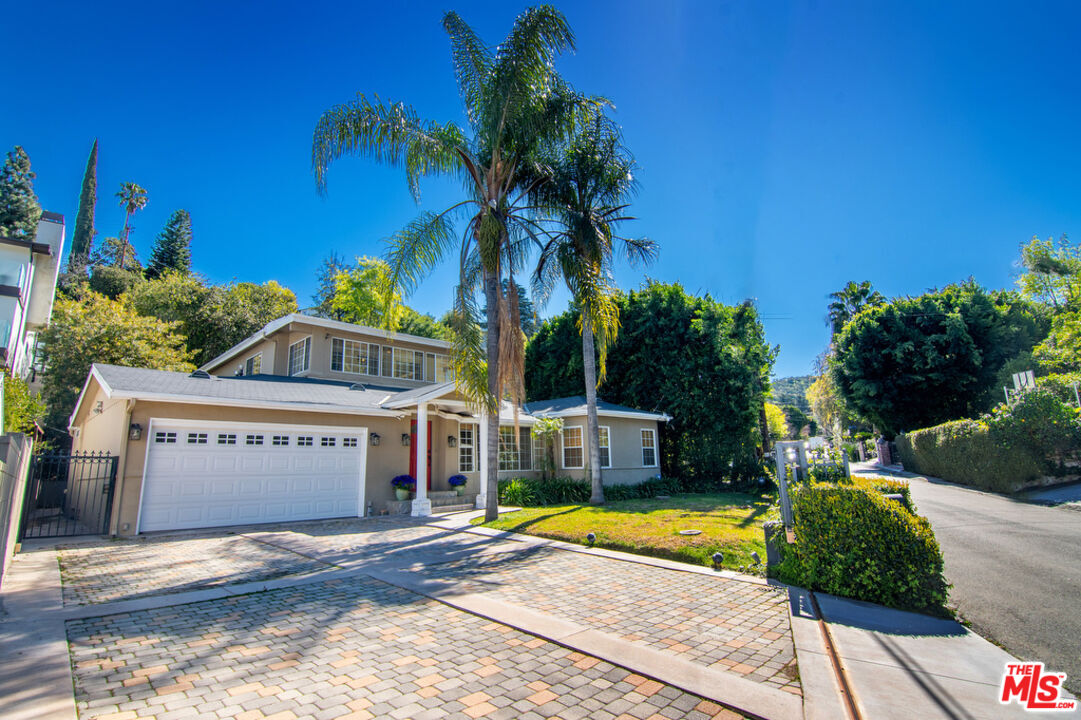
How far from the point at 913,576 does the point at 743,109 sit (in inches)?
436

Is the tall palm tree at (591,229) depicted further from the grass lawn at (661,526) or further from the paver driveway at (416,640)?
the paver driveway at (416,640)

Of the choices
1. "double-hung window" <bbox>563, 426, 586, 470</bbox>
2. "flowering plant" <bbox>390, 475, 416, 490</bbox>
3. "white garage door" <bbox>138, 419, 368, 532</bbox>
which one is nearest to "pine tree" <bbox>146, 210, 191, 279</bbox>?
"white garage door" <bbox>138, 419, 368, 532</bbox>

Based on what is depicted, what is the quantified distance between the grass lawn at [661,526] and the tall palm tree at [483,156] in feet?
6.26

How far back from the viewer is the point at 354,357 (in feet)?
62.6

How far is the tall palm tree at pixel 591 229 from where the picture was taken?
13188mm

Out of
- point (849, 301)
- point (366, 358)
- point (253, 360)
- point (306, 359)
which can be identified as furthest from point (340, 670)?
point (849, 301)

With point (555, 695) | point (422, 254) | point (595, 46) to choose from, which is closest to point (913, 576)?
point (555, 695)

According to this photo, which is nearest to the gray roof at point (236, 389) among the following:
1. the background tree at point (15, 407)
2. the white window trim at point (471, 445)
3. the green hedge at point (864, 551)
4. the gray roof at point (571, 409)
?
the white window trim at point (471, 445)

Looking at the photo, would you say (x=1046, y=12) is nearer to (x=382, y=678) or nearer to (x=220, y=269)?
(x=382, y=678)

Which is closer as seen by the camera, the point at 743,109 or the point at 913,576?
the point at 913,576

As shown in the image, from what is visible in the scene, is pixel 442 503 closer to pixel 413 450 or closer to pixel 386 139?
pixel 413 450

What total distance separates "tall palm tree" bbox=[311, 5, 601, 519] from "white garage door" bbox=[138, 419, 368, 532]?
14.0 feet

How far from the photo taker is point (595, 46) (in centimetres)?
1191

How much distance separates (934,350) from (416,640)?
3126 cm
